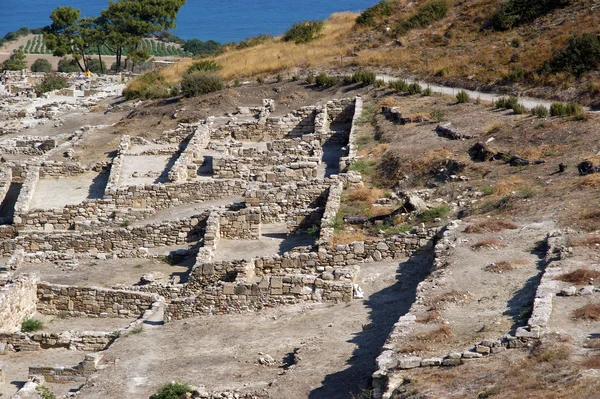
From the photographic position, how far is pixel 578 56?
137ft

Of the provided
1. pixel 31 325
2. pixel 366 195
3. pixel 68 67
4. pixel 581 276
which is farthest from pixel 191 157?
pixel 68 67

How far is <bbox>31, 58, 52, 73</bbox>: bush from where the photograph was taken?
96.3 metres

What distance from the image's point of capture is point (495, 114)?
36000mm

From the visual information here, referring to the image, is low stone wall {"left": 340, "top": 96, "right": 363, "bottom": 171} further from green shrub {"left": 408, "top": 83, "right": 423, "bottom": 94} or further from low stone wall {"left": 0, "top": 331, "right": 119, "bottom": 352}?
low stone wall {"left": 0, "top": 331, "right": 119, "bottom": 352}

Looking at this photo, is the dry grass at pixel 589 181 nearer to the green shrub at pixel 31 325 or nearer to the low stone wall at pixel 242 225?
the low stone wall at pixel 242 225

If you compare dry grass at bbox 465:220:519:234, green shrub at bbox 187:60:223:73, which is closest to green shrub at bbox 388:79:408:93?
green shrub at bbox 187:60:223:73

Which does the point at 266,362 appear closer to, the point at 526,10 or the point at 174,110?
the point at 174,110

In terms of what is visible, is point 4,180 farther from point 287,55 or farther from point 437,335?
point 437,335

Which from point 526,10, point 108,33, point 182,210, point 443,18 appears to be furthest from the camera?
point 108,33

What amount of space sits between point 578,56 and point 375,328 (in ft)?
81.6

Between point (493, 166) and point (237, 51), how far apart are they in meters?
35.9

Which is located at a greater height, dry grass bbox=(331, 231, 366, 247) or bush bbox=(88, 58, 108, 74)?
bush bbox=(88, 58, 108, 74)

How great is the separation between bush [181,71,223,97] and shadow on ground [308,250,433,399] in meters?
27.5

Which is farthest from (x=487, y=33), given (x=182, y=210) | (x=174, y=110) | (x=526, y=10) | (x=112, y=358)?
(x=112, y=358)
